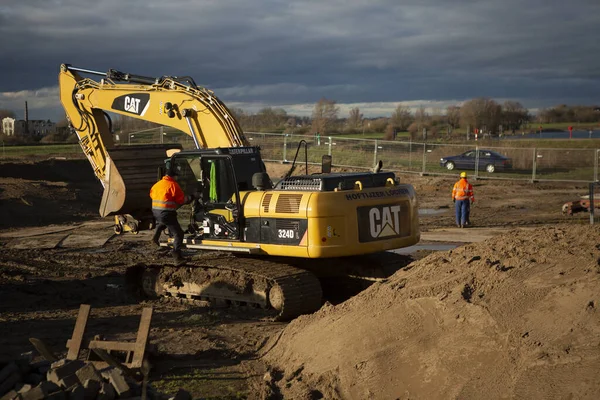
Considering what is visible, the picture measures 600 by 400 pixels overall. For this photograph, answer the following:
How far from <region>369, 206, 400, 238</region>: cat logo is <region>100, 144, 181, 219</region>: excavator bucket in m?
4.91

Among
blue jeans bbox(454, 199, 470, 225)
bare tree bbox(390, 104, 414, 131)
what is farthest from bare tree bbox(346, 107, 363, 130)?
blue jeans bbox(454, 199, 470, 225)

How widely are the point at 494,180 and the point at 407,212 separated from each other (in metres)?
21.3

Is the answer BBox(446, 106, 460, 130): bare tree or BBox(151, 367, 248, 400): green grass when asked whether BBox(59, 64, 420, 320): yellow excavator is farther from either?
BBox(446, 106, 460, 130): bare tree

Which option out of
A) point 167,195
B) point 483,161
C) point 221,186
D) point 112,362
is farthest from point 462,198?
point 483,161

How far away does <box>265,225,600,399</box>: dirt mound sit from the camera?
6438 mm

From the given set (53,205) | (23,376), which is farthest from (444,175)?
(23,376)

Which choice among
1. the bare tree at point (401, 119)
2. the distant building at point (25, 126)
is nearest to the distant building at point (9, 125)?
the distant building at point (25, 126)

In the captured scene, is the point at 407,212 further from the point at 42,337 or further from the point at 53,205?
the point at 53,205

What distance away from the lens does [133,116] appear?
14.4 m

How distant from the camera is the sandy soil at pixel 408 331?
655 cm

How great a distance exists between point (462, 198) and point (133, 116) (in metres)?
9.47

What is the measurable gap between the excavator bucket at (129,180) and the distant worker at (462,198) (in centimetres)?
875

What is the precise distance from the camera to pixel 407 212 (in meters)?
11.4

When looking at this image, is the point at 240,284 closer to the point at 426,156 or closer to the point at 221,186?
the point at 221,186
